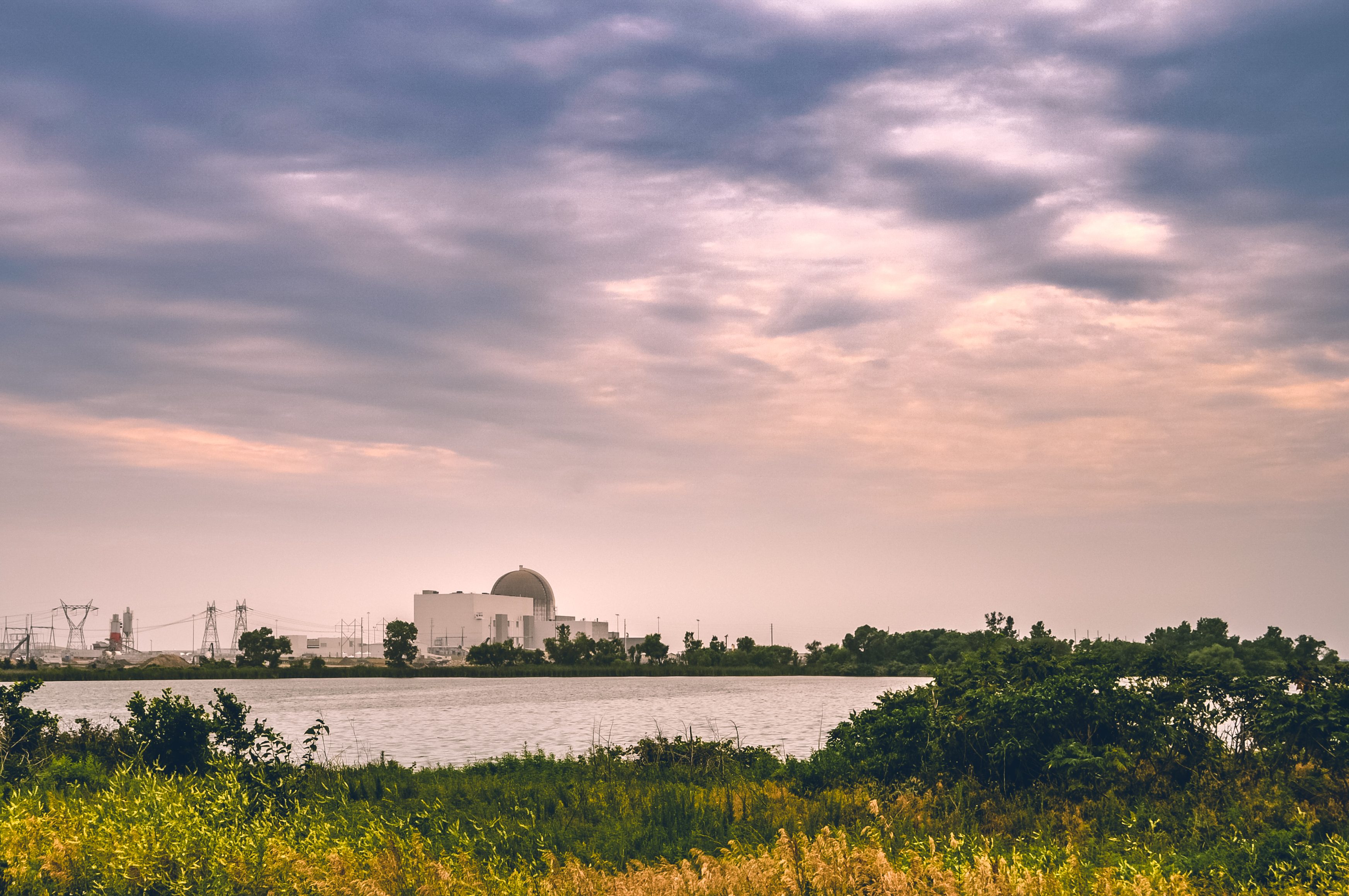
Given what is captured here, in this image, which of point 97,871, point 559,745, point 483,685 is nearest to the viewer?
point 97,871

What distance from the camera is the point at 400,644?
184 metres

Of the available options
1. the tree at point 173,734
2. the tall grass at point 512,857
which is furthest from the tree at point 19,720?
the tall grass at point 512,857

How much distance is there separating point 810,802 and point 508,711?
170 ft

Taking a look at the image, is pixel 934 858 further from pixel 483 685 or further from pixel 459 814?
pixel 483 685

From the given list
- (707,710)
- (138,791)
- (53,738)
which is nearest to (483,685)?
(707,710)

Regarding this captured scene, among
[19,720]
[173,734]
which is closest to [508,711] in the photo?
[19,720]

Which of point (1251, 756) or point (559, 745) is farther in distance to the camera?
point (559, 745)

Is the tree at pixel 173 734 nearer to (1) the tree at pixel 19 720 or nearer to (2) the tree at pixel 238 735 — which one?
(2) the tree at pixel 238 735

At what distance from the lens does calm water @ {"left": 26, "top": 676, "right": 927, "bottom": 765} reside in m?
42.1

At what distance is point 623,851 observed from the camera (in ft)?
47.9

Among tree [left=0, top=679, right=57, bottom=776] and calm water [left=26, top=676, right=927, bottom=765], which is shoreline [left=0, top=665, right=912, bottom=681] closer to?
calm water [left=26, top=676, right=927, bottom=765]

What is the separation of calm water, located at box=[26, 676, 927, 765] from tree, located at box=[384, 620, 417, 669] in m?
46.6

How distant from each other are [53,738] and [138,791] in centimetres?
1077

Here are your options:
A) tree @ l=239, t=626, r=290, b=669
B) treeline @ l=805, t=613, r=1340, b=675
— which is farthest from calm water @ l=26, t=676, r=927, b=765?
tree @ l=239, t=626, r=290, b=669
